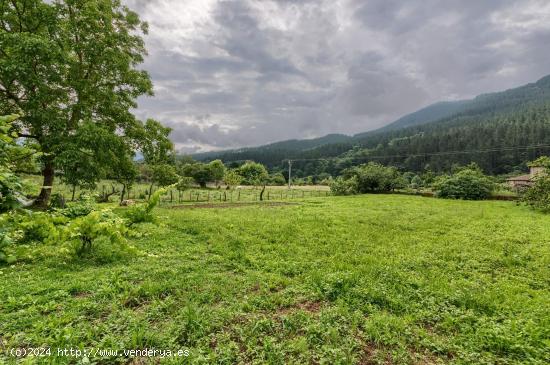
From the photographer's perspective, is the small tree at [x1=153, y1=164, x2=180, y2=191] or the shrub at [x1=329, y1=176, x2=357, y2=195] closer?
the small tree at [x1=153, y1=164, x2=180, y2=191]

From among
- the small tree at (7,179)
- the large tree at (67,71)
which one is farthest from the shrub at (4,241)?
the large tree at (67,71)

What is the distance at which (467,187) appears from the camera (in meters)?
28.9

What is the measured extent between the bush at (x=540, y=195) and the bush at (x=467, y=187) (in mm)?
8256

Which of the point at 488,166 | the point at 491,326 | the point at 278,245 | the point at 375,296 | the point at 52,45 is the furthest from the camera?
the point at 488,166

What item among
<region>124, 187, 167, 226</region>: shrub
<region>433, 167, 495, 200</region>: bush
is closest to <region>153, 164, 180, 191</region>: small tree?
<region>124, 187, 167, 226</region>: shrub

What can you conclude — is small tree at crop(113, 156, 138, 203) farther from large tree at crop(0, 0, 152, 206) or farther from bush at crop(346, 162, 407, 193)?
bush at crop(346, 162, 407, 193)

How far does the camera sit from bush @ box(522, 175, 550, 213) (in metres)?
18.0

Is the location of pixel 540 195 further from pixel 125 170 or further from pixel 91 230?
pixel 125 170

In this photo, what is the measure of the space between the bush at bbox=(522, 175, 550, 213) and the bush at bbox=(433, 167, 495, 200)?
8256 mm

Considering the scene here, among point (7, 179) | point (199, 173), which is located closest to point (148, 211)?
point (7, 179)

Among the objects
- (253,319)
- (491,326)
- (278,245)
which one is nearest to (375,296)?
(491,326)

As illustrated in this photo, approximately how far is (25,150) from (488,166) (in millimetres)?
88694

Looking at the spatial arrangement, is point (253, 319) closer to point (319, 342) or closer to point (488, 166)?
point (319, 342)

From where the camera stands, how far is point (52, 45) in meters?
9.60
